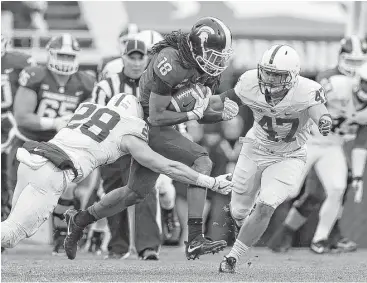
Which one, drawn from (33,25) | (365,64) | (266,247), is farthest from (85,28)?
(365,64)

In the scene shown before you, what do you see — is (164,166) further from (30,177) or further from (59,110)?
(59,110)

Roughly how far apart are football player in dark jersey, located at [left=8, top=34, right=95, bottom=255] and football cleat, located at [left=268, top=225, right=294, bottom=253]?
2140 millimetres

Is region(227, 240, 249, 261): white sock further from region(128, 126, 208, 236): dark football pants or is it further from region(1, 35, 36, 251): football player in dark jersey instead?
region(1, 35, 36, 251): football player in dark jersey

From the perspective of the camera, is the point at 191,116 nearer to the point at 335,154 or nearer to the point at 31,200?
the point at 31,200

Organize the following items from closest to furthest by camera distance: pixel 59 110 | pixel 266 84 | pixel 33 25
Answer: pixel 266 84, pixel 59 110, pixel 33 25

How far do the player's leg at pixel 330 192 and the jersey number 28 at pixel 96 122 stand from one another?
4000mm

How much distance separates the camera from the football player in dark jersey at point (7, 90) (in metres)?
10.3

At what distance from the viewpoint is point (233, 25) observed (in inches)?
582

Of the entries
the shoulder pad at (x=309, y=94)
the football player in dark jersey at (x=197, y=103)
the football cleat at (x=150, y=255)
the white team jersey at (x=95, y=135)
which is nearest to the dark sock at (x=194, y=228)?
the football player in dark jersey at (x=197, y=103)

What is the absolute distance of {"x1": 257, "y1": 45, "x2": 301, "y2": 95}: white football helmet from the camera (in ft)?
24.4

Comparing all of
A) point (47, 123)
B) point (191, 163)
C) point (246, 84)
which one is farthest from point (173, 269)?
point (47, 123)

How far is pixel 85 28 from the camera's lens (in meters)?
15.7

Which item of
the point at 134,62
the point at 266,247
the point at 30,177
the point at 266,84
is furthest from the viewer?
the point at 266,247

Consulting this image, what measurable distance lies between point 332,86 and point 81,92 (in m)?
2.37
